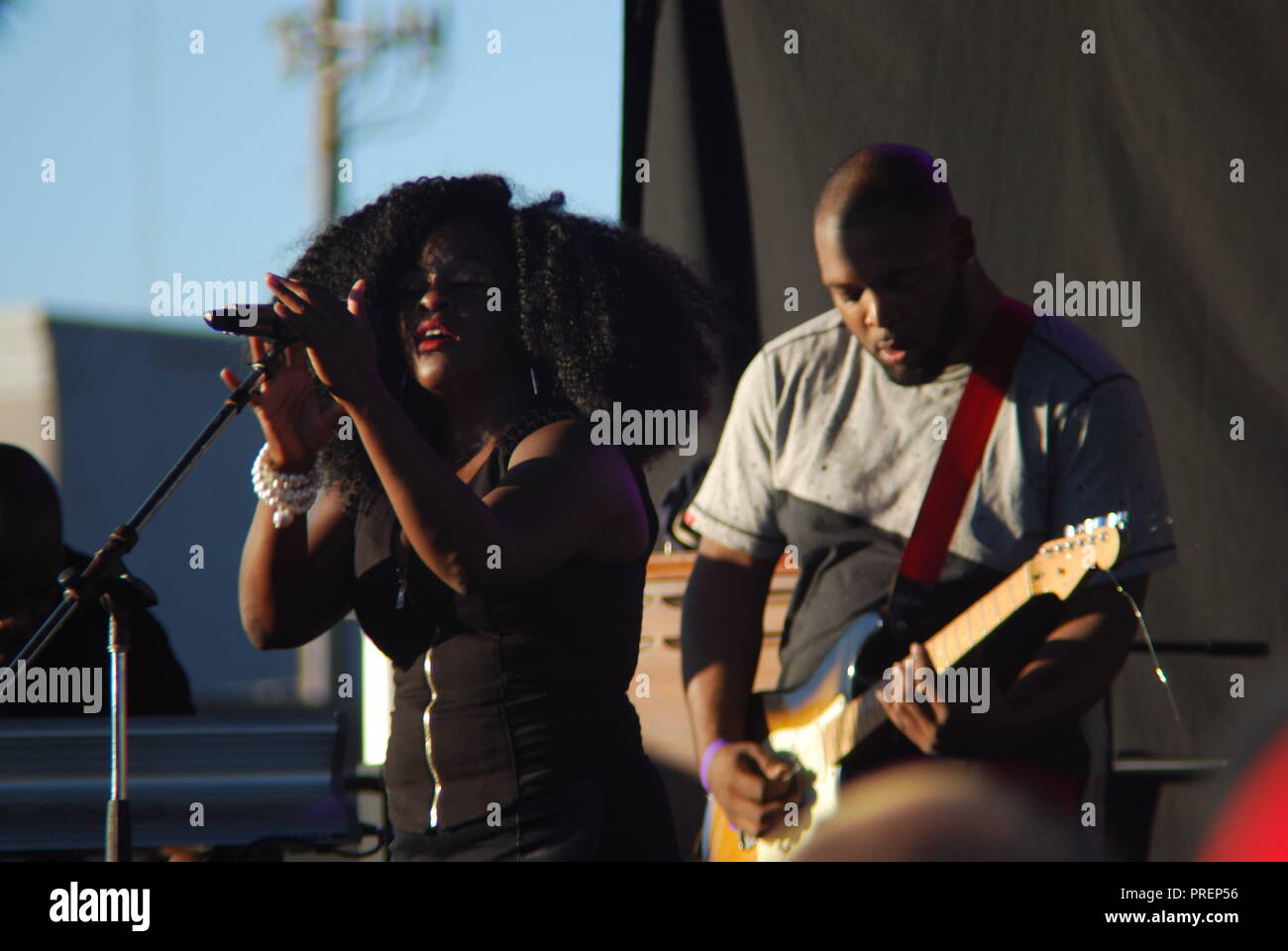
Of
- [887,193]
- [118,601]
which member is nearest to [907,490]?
[887,193]

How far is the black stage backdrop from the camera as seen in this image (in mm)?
3496

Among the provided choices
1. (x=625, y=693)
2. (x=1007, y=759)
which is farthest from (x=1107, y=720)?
(x=625, y=693)

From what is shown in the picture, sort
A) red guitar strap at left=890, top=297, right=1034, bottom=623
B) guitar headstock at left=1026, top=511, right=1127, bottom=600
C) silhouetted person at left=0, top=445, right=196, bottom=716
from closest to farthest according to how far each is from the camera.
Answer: guitar headstock at left=1026, top=511, right=1127, bottom=600 < red guitar strap at left=890, top=297, right=1034, bottom=623 < silhouetted person at left=0, top=445, right=196, bottom=716

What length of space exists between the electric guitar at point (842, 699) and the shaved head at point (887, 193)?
0.63 m

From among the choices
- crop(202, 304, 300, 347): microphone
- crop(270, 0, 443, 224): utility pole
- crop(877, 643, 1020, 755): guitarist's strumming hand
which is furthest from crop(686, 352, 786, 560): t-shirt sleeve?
crop(270, 0, 443, 224): utility pole

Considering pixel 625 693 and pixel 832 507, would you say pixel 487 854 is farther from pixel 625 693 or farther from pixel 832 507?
pixel 832 507

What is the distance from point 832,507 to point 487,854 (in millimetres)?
934

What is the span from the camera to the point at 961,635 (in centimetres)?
275

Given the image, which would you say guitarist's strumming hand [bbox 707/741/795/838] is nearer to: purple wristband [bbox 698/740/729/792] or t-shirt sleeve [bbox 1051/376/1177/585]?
purple wristband [bbox 698/740/729/792]

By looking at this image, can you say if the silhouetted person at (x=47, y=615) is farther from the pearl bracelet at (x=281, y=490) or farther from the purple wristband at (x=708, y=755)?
the purple wristband at (x=708, y=755)

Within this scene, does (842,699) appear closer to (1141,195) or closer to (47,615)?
(1141,195)

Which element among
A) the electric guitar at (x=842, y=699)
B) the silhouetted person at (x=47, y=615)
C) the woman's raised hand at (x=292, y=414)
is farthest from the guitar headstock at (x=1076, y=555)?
the silhouetted person at (x=47, y=615)

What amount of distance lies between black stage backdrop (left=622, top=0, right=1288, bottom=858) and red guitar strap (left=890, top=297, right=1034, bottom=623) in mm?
739

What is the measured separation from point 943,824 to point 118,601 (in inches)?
52.5
